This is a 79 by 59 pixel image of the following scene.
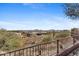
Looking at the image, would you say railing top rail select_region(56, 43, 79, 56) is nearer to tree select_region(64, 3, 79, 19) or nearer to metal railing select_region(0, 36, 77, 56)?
metal railing select_region(0, 36, 77, 56)

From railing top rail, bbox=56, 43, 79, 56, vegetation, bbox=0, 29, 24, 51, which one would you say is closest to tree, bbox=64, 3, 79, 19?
railing top rail, bbox=56, 43, 79, 56

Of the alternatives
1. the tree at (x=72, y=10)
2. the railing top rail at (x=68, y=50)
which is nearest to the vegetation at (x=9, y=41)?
the railing top rail at (x=68, y=50)

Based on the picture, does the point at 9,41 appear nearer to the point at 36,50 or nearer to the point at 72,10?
the point at 36,50

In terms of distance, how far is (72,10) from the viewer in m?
1.18

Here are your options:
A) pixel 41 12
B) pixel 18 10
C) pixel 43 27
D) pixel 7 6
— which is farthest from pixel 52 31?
pixel 7 6

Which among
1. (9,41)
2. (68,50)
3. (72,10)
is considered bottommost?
(68,50)

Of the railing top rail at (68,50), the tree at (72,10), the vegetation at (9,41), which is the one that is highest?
the tree at (72,10)

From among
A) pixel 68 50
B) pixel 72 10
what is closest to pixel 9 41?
pixel 68 50

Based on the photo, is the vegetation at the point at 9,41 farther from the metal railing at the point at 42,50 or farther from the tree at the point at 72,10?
the tree at the point at 72,10

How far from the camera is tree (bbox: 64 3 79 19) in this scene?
116 centimetres

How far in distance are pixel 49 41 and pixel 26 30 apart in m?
0.22

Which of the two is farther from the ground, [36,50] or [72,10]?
[72,10]

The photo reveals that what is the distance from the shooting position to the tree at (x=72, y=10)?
3.82 feet

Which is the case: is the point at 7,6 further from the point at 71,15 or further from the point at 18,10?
the point at 71,15
